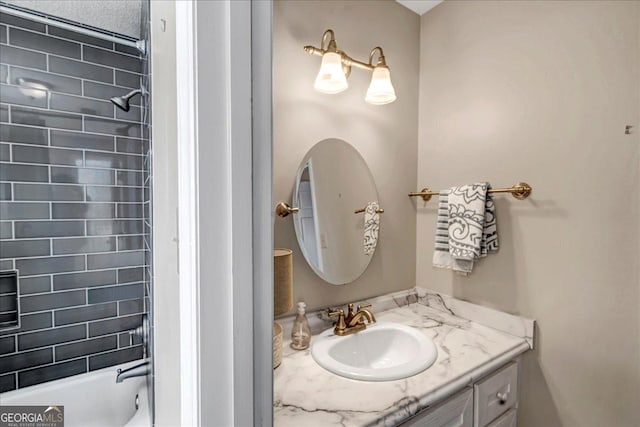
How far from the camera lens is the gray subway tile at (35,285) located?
3.69 ft

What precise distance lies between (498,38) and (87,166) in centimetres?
178

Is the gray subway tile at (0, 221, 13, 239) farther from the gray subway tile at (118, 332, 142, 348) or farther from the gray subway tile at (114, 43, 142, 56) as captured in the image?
the gray subway tile at (114, 43, 142, 56)

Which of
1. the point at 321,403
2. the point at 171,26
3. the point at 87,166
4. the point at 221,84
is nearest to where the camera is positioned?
the point at 221,84

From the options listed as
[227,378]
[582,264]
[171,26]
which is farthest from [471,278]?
[171,26]

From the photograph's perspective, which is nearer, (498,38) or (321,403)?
(321,403)

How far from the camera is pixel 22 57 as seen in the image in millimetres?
1024

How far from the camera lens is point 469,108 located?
4.73 ft

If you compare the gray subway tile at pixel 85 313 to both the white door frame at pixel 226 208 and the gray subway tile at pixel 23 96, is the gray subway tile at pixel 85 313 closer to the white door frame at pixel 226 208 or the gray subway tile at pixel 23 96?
the gray subway tile at pixel 23 96

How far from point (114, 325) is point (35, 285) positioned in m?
0.37

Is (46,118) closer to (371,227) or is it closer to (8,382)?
(8,382)

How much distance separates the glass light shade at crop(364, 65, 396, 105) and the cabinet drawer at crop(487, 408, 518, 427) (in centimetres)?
131

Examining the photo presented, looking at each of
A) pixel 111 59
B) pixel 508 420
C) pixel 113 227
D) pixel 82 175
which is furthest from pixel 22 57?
pixel 508 420

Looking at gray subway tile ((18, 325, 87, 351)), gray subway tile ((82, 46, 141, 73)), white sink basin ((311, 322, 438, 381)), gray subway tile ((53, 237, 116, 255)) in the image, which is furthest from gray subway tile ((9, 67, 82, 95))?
white sink basin ((311, 322, 438, 381))

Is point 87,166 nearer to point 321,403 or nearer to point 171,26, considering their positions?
point 171,26
